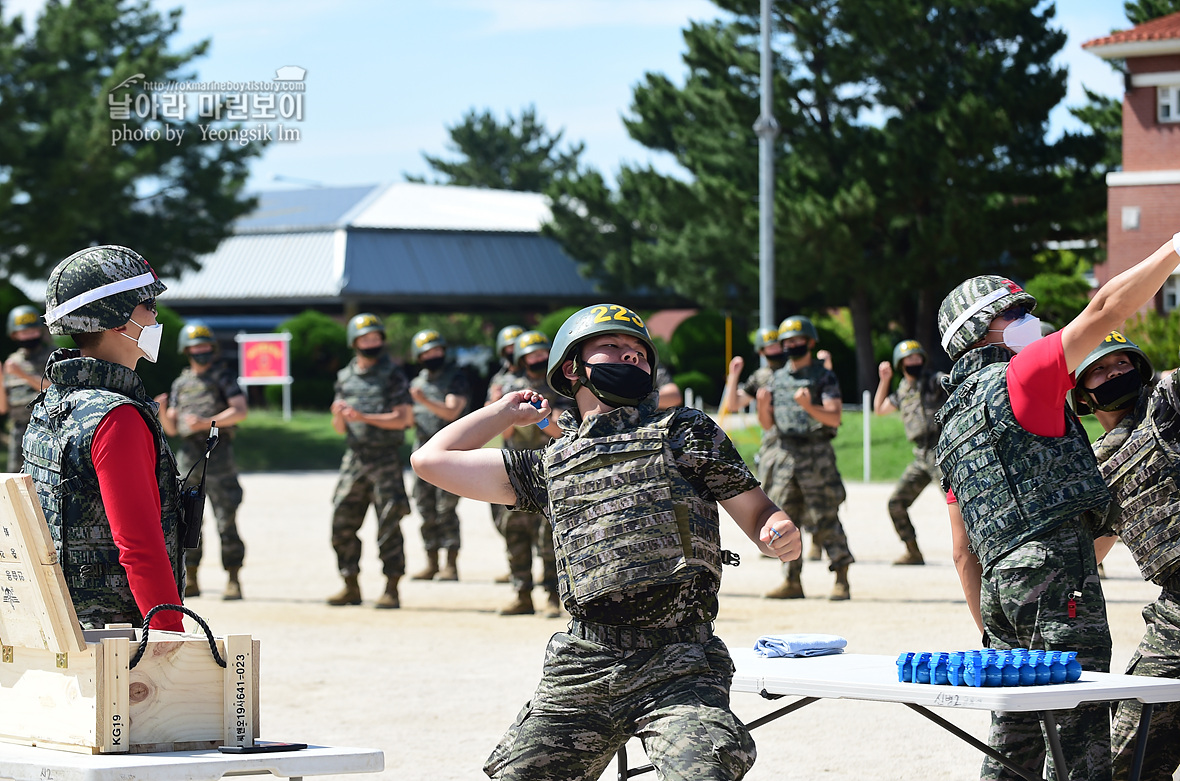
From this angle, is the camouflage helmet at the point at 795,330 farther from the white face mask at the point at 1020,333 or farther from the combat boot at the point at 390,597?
the white face mask at the point at 1020,333

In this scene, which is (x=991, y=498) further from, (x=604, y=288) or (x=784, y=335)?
(x=604, y=288)

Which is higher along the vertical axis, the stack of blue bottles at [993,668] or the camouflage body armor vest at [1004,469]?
the camouflage body armor vest at [1004,469]

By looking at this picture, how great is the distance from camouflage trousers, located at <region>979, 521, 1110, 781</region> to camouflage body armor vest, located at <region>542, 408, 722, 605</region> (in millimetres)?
1258

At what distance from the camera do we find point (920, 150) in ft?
123

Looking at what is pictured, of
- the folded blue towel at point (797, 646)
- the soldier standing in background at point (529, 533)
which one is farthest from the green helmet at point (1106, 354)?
the soldier standing in background at point (529, 533)

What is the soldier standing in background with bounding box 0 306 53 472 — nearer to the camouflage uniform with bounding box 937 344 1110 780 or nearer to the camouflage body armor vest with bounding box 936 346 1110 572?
the camouflage body armor vest with bounding box 936 346 1110 572

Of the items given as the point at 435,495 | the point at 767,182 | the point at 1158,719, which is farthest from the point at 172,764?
the point at 767,182

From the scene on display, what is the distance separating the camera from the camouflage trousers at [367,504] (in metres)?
12.8

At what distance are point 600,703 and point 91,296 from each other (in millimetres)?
1928

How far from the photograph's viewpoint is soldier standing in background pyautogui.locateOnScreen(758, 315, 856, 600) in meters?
12.8

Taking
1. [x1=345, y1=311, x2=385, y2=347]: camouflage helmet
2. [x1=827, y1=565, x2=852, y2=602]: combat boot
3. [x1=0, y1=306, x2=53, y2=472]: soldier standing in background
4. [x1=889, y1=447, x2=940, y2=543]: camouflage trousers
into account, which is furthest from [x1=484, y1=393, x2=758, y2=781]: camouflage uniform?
[x1=0, y1=306, x2=53, y2=472]: soldier standing in background

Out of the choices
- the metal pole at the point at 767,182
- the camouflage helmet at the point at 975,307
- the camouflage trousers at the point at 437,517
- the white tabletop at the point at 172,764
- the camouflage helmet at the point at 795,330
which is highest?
the metal pole at the point at 767,182

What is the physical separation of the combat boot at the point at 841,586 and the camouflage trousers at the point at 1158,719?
7041 mm

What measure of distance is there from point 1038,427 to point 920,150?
1320 inches
